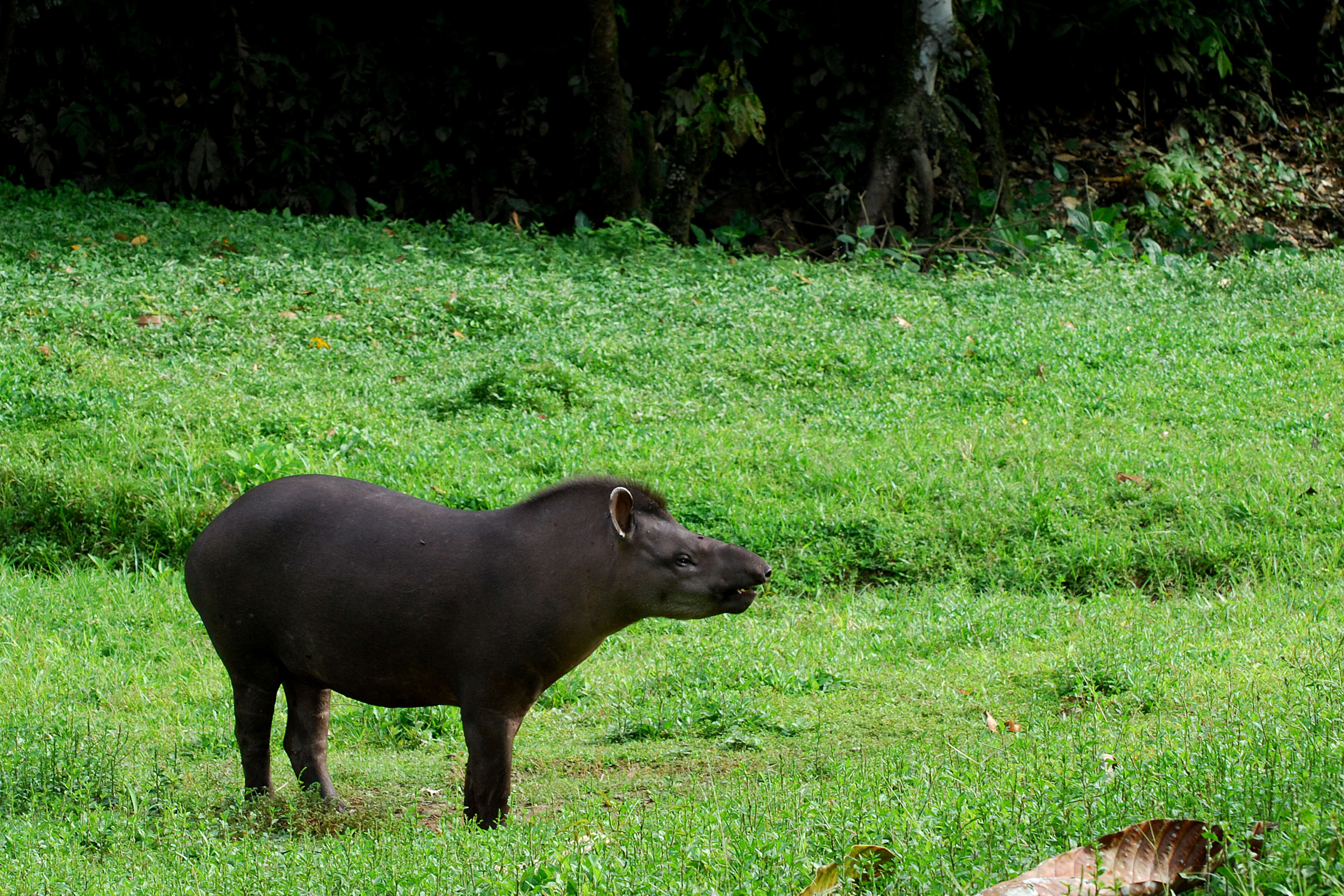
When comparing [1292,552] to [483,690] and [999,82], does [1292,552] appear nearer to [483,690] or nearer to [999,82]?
[483,690]

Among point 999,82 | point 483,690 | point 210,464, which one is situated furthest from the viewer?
point 999,82

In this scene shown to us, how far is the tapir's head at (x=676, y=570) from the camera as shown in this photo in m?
4.45

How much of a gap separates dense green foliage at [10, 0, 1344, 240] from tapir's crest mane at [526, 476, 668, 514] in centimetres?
1147

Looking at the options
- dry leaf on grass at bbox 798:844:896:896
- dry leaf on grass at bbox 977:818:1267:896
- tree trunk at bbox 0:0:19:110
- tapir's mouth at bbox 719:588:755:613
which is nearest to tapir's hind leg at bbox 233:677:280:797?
tapir's mouth at bbox 719:588:755:613

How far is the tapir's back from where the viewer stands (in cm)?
446

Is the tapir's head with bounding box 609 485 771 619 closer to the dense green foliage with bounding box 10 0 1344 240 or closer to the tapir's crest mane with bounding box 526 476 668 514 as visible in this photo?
the tapir's crest mane with bounding box 526 476 668 514

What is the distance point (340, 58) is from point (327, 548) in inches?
525

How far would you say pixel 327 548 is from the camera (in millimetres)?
4594

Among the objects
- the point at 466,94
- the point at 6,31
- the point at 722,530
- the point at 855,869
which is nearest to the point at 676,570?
the point at 855,869

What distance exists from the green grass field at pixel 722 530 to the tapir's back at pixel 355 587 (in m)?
0.55

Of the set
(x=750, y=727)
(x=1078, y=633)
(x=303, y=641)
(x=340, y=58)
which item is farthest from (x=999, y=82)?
(x=303, y=641)

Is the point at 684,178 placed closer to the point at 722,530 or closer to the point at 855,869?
the point at 722,530

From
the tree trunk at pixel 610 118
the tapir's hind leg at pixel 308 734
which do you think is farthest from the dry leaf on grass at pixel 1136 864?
the tree trunk at pixel 610 118

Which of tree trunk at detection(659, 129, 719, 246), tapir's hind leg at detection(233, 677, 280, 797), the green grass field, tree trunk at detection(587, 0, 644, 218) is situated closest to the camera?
the green grass field
